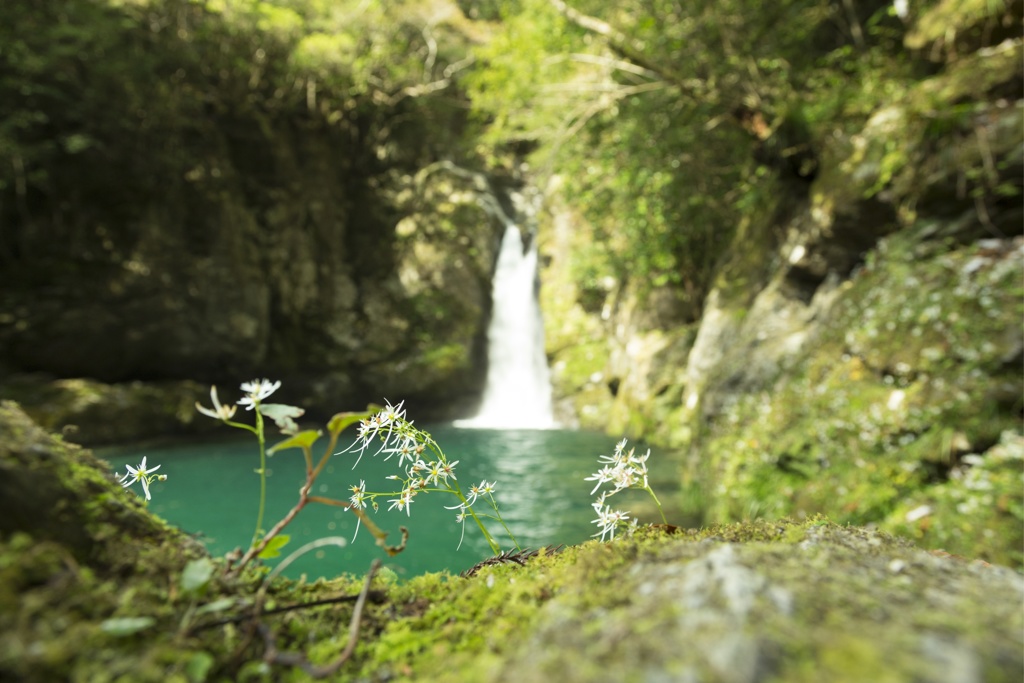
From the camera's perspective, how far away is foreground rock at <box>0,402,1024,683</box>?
23.0 inches

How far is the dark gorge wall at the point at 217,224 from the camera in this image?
11758 mm

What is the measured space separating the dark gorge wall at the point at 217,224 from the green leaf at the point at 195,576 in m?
13.7

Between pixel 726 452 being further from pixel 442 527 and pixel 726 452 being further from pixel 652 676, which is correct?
pixel 652 676

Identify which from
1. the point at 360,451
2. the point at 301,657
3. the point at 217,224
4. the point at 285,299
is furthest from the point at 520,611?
the point at 285,299

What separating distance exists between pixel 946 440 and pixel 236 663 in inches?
221

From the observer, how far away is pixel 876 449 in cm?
493

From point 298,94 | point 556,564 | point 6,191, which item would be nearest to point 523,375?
point 298,94

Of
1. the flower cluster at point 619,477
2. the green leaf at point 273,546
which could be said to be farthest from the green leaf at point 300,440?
the flower cluster at point 619,477

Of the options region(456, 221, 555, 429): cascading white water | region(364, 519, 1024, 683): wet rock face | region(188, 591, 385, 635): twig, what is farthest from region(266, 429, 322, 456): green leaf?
region(456, 221, 555, 429): cascading white water

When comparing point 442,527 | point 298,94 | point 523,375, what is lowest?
point 442,527

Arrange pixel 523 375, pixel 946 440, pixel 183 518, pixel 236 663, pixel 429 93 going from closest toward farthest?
pixel 236 663 < pixel 946 440 < pixel 183 518 < pixel 429 93 < pixel 523 375

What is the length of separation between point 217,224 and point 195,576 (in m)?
16.5

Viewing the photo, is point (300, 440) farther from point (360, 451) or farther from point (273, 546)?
point (360, 451)

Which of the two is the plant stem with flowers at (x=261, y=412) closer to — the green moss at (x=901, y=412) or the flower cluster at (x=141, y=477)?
the flower cluster at (x=141, y=477)
